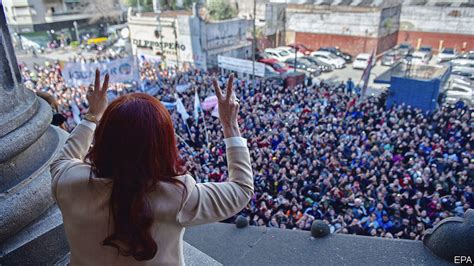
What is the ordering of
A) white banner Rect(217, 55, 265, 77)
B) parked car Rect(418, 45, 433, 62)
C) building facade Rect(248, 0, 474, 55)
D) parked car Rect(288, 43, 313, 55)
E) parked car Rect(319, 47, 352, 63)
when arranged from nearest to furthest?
white banner Rect(217, 55, 265, 77), parked car Rect(418, 45, 433, 62), building facade Rect(248, 0, 474, 55), parked car Rect(319, 47, 352, 63), parked car Rect(288, 43, 313, 55)

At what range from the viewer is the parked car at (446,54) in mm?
23913

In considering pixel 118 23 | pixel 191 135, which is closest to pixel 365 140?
pixel 191 135

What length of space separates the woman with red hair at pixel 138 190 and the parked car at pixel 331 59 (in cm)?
2514

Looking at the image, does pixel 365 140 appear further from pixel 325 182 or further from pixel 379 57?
pixel 379 57

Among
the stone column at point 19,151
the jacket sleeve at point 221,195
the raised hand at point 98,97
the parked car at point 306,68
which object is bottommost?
the parked car at point 306,68

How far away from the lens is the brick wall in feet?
83.4

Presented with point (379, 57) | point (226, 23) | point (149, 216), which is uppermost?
point (149, 216)

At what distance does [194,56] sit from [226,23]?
11.3ft

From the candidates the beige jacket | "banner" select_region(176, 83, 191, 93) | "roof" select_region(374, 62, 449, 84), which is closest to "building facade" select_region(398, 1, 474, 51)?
"roof" select_region(374, 62, 449, 84)

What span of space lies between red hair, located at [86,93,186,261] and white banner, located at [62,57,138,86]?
13.0 meters

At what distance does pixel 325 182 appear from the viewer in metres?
8.18

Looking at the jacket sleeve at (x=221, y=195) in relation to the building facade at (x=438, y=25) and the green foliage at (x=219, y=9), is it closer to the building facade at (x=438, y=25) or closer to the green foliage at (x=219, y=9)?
the building facade at (x=438, y=25)

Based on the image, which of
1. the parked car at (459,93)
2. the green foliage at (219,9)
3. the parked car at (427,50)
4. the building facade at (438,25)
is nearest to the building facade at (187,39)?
the green foliage at (219,9)

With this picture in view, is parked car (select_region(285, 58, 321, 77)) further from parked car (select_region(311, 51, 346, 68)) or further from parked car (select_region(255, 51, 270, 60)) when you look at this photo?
parked car (select_region(255, 51, 270, 60))
